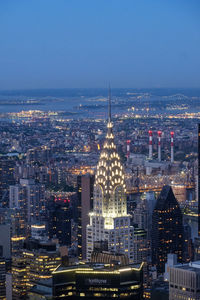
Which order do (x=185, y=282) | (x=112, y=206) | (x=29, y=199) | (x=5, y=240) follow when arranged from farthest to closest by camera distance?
A: (x=29, y=199), (x=5, y=240), (x=112, y=206), (x=185, y=282)

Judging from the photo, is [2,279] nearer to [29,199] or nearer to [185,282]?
[185,282]

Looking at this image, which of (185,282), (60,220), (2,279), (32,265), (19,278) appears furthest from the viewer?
(60,220)

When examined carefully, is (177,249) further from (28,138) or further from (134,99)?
(28,138)

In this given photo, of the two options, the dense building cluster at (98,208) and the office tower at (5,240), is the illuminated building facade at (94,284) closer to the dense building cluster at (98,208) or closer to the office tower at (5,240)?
the dense building cluster at (98,208)

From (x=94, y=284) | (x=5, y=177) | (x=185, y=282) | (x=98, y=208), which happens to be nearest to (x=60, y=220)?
(x=5, y=177)

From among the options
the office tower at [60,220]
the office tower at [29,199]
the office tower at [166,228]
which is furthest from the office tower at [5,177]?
the office tower at [166,228]

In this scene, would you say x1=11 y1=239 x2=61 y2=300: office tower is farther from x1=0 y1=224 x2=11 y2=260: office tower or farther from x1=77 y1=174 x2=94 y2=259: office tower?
x1=0 y1=224 x2=11 y2=260: office tower

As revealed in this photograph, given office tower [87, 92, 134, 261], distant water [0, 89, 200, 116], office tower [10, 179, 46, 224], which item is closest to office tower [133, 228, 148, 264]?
office tower [87, 92, 134, 261]
